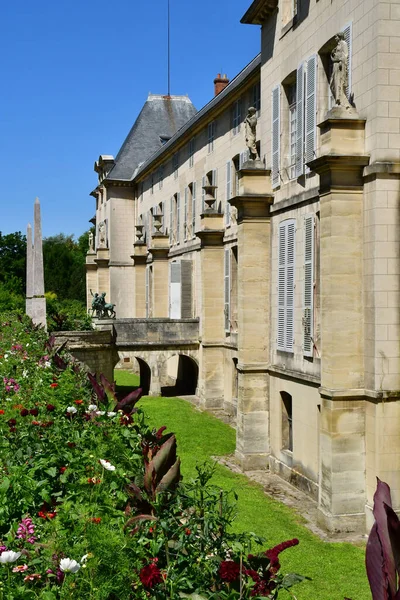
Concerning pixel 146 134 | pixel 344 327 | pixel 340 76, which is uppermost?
pixel 146 134

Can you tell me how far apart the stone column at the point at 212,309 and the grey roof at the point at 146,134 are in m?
18.5

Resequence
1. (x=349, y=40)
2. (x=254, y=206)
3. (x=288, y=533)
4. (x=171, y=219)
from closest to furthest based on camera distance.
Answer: (x=288, y=533), (x=349, y=40), (x=254, y=206), (x=171, y=219)

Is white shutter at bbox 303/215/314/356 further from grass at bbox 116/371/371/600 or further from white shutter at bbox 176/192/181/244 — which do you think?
white shutter at bbox 176/192/181/244

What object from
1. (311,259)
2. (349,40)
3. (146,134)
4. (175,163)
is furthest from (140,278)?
(349,40)

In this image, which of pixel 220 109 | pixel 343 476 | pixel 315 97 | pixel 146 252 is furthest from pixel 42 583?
pixel 146 252

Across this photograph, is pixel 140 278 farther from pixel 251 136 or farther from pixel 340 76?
pixel 340 76

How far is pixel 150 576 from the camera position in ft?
14.2

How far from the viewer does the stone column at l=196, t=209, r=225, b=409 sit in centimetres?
2545

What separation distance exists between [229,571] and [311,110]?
12.4 meters

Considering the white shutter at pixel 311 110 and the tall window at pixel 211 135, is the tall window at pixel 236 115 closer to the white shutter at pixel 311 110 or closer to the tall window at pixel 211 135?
the tall window at pixel 211 135

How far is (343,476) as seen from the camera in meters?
12.5

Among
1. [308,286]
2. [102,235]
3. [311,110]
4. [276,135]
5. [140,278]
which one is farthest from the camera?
[102,235]

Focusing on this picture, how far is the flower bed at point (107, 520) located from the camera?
4.39 meters

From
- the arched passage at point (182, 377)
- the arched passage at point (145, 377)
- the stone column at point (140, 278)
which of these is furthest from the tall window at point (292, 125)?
the stone column at point (140, 278)
